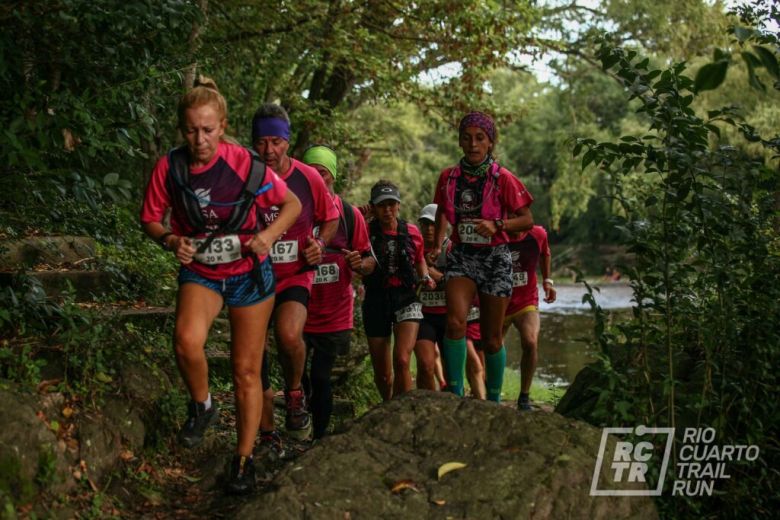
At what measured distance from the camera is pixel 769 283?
4785 mm

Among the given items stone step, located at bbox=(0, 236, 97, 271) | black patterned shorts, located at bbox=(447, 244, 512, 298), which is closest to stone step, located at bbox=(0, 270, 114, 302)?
stone step, located at bbox=(0, 236, 97, 271)

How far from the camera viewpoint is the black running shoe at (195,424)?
174 inches

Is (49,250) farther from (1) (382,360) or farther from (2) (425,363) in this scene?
(2) (425,363)

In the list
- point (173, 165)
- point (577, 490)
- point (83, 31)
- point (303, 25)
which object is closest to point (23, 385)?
point (173, 165)

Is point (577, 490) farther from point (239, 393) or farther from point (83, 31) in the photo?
point (83, 31)

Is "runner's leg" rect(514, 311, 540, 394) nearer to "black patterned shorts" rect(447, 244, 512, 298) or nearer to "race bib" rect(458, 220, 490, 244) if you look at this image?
"black patterned shorts" rect(447, 244, 512, 298)

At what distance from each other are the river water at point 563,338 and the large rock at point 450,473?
5386 mm

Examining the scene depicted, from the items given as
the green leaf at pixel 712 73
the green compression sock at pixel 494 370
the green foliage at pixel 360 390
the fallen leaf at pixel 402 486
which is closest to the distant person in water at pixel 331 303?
the green compression sock at pixel 494 370

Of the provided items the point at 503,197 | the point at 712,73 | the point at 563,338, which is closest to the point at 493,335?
the point at 503,197

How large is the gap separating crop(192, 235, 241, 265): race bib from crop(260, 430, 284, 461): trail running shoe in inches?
63.1

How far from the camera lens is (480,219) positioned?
620 cm

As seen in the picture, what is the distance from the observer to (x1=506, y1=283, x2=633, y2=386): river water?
17.0 meters

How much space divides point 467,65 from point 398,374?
305 inches

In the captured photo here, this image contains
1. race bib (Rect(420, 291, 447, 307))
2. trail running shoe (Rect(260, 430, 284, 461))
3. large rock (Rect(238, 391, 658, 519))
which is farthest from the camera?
race bib (Rect(420, 291, 447, 307))
